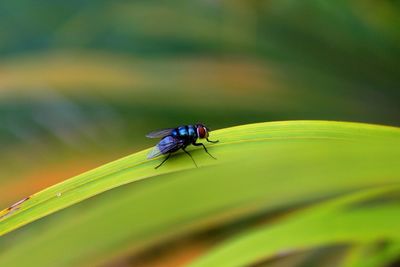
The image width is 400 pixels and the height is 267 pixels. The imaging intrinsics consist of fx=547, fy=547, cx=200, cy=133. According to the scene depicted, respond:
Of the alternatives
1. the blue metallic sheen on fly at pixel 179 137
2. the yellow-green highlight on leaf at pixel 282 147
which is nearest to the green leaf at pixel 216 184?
the yellow-green highlight on leaf at pixel 282 147

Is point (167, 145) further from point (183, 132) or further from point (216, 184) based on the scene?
point (216, 184)

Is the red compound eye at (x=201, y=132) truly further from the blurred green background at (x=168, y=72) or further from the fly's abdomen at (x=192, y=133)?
the blurred green background at (x=168, y=72)

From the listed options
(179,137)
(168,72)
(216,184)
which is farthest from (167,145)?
(168,72)

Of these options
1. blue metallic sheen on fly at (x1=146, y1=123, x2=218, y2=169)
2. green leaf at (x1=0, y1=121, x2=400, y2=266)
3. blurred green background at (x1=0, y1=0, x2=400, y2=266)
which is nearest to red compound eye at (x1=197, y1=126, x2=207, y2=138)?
blue metallic sheen on fly at (x1=146, y1=123, x2=218, y2=169)

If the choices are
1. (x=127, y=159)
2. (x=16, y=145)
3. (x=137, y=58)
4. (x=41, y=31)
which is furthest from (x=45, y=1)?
(x=127, y=159)

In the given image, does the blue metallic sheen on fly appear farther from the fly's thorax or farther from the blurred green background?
the blurred green background
